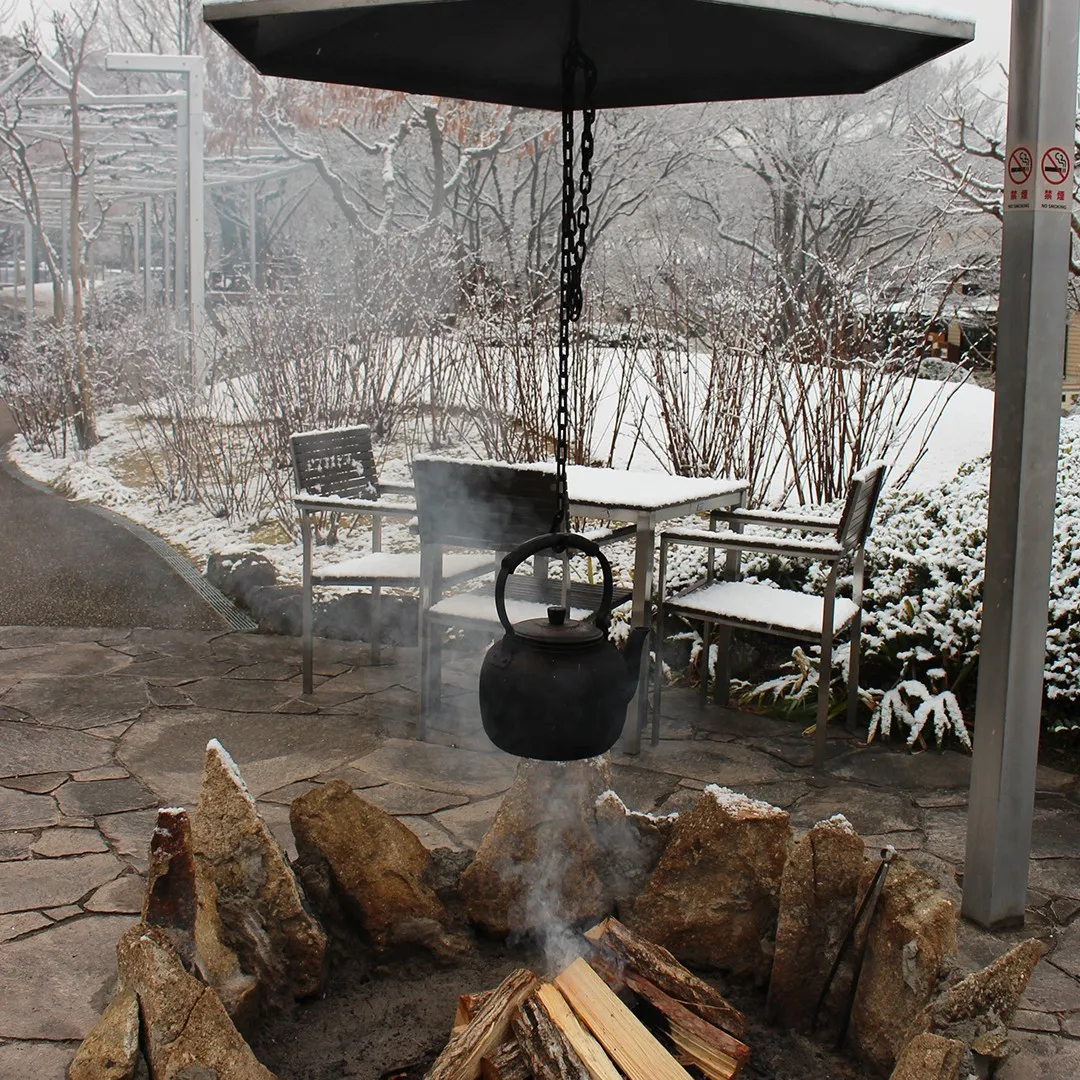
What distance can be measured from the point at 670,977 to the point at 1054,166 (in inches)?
84.6

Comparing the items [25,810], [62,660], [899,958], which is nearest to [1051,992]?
[899,958]

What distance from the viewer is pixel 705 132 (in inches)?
720

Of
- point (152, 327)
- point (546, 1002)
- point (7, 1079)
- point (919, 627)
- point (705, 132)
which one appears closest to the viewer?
point (546, 1002)

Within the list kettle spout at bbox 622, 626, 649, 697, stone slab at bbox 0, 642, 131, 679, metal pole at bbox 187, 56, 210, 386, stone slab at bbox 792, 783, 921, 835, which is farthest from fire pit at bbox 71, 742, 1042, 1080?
metal pole at bbox 187, 56, 210, 386

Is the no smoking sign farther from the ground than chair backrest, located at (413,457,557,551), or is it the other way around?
the no smoking sign

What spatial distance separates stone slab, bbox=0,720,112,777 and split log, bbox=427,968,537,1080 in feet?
8.14

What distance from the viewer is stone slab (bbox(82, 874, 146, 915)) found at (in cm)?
316

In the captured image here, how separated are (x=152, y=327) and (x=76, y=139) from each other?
2224mm

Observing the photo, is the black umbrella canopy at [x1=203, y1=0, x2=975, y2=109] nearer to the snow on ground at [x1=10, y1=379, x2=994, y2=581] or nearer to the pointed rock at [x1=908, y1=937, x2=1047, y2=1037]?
the pointed rock at [x1=908, y1=937, x2=1047, y2=1037]

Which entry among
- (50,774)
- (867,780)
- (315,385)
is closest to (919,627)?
(867,780)

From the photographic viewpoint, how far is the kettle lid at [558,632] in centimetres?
223

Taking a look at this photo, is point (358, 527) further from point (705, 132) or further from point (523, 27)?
point (705, 132)

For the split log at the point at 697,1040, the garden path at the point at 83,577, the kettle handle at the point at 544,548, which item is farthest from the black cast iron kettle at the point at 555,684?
the garden path at the point at 83,577

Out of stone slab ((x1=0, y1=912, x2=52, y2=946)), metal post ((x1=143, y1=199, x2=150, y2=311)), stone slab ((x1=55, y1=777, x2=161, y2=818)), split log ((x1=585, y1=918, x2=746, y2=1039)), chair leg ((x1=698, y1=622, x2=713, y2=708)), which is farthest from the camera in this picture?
metal post ((x1=143, y1=199, x2=150, y2=311))
